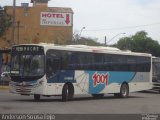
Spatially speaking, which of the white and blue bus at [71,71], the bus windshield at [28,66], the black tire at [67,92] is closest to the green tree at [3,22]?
the white and blue bus at [71,71]

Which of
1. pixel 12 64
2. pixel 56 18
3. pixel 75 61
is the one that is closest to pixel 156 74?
pixel 75 61

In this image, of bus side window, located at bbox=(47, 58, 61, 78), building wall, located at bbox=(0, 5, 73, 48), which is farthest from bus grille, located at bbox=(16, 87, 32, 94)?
building wall, located at bbox=(0, 5, 73, 48)

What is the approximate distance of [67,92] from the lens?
29.8 m

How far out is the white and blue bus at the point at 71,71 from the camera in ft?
92.7

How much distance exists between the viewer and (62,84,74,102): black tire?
96.3ft

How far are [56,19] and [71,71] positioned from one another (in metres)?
76.2

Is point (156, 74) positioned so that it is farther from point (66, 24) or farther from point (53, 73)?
point (66, 24)

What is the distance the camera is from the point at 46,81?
2817 cm

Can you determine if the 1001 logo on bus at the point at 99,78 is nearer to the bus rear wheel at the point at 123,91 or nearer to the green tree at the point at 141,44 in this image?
the bus rear wheel at the point at 123,91

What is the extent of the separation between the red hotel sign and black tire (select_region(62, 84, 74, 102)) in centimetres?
7498

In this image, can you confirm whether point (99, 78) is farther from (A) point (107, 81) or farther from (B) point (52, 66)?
(B) point (52, 66)

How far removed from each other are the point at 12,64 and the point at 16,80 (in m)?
1.00

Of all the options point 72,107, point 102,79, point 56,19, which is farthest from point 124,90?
point 56,19

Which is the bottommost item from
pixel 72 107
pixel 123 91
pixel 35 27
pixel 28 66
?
pixel 72 107
